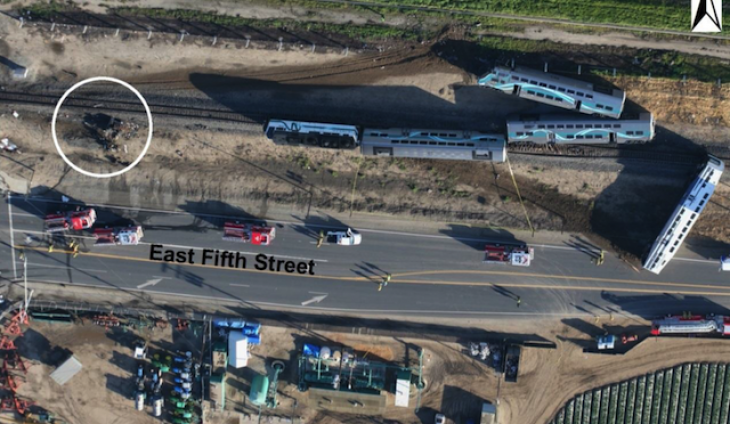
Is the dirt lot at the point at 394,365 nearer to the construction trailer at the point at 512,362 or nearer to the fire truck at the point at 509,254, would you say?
the construction trailer at the point at 512,362

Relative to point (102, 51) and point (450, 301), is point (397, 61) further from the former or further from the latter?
point (102, 51)

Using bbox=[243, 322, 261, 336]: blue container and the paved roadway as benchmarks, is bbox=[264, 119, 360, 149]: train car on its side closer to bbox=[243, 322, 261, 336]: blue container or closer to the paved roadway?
the paved roadway

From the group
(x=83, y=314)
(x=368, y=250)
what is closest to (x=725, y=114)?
(x=368, y=250)

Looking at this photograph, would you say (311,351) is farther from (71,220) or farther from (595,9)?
(595,9)

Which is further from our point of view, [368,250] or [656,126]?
[368,250]

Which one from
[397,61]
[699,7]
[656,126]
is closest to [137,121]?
[397,61]

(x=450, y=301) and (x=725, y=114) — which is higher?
(x=725, y=114)

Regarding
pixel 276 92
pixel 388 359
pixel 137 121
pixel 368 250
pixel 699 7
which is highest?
pixel 699 7
